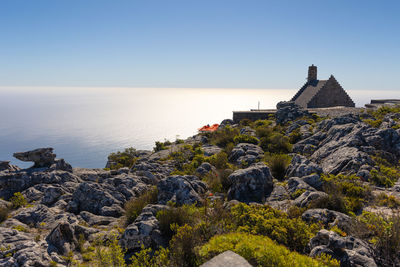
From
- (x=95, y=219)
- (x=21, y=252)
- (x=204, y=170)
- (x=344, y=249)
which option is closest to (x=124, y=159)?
(x=204, y=170)

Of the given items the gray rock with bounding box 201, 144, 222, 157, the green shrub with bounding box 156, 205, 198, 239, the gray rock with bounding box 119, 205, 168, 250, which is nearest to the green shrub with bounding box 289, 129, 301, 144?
the gray rock with bounding box 201, 144, 222, 157

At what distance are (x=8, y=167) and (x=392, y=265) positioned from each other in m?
18.9

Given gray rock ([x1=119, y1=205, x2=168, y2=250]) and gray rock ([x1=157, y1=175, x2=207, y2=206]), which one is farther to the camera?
gray rock ([x1=157, y1=175, x2=207, y2=206])

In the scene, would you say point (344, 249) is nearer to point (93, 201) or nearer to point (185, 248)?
point (185, 248)

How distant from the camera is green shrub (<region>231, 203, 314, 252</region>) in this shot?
6488 millimetres

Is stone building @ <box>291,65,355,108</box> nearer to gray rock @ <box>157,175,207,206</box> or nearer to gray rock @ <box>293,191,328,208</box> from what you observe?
gray rock @ <box>293,191,328,208</box>

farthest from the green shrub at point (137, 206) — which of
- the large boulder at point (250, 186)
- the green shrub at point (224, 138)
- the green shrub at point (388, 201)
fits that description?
the green shrub at point (224, 138)

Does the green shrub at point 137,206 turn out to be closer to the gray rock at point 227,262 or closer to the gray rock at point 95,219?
the gray rock at point 95,219

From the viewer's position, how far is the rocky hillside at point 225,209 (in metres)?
5.62

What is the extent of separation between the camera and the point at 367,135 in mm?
14492

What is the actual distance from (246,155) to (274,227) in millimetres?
9071

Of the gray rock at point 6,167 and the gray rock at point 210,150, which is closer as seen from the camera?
the gray rock at point 6,167

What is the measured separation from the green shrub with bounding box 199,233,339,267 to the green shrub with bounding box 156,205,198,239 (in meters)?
2.22

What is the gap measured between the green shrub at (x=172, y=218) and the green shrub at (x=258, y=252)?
222 cm
